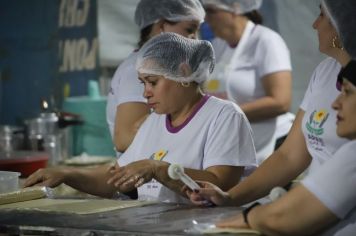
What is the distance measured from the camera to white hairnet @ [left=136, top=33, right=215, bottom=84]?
2.96 meters

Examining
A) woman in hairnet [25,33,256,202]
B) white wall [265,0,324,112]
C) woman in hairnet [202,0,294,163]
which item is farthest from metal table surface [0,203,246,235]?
white wall [265,0,324,112]

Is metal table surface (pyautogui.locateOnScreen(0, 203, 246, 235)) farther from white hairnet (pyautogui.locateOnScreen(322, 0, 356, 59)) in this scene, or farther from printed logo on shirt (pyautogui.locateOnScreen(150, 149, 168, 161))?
white hairnet (pyautogui.locateOnScreen(322, 0, 356, 59))

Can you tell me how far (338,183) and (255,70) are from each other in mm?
2178

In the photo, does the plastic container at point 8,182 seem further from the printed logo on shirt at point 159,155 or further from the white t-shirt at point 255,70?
the white t-shirt at point 255,70

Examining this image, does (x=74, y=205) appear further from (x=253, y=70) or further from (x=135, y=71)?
(x=253, y=70)

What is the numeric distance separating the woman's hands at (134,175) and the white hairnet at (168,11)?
1006mm

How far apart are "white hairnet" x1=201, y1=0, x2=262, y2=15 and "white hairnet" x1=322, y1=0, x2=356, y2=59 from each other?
1.86 meters

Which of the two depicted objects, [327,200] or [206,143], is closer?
[327,200]

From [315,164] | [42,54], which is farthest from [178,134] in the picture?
[42,54]

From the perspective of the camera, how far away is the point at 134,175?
2615mm

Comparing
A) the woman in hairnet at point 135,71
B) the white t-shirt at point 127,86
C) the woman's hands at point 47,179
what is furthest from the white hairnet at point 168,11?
the woman's hands at point 47,179

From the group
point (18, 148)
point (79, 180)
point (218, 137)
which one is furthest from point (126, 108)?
point (18, 148)

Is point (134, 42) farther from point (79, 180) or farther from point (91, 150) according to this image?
point (79, 180)

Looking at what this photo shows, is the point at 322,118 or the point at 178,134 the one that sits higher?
the point at 322,118
